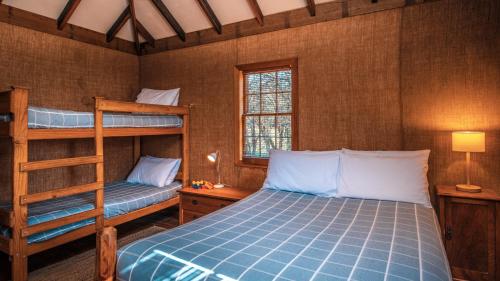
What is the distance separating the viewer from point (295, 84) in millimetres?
3342

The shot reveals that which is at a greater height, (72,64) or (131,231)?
(72,64)

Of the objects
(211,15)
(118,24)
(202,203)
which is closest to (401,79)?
(211,15)

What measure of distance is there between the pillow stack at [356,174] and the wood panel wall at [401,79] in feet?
1.36

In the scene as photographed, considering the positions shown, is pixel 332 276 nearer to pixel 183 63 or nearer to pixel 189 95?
pixel 189 95

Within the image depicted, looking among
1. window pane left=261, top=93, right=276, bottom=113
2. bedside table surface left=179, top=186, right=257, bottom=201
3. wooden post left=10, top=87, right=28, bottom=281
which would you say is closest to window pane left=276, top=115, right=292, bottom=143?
window pane left=261, top=93, right=276, bottom=113

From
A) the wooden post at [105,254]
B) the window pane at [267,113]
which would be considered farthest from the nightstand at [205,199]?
the wooden post at [105,254]

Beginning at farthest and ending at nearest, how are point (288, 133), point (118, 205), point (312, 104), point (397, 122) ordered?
point (288, 133), point (312, 104), point (118, 205), point (397, 122)

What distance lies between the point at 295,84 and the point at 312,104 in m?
0.33

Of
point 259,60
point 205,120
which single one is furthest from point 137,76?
point 259,60

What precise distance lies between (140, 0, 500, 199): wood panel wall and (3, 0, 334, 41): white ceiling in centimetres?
31

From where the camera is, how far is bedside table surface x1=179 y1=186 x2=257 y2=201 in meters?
3.11

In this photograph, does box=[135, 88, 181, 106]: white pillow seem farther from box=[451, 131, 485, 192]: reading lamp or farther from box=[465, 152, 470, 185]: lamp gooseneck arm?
box=[465, 152, 470, 185]: lamp gooseneck arm

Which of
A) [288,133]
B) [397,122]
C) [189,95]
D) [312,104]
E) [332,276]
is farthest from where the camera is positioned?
[189,95]

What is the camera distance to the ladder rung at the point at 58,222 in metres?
2.28
